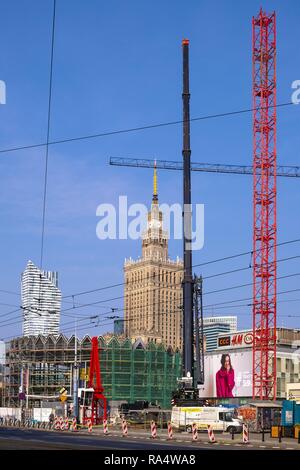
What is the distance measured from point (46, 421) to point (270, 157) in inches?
2184

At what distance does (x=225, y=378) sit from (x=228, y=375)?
2.73 feet

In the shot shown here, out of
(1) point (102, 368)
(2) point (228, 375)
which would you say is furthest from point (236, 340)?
(1) point (102, 368)

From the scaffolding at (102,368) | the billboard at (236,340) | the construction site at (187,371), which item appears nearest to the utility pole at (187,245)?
the construction site at (187,371)

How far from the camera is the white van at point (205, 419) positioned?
67.1 meters

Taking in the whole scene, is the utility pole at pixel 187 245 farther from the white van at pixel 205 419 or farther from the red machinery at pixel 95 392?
the red machinery at pixel 95 392

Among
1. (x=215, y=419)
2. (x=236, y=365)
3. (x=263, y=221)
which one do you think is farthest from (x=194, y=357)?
(x=236, y=365)

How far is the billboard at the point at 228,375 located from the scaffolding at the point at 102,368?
24118 millimetres

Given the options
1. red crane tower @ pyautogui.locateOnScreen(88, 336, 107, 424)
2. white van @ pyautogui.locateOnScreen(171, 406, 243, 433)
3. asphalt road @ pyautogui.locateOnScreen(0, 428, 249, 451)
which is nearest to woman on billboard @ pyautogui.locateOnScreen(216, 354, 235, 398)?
red crane tower @ pyautogui.locateOnScreen(88, 336, 107, 424)

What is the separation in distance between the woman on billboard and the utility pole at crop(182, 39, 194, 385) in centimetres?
6732

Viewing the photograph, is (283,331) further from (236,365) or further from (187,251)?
(187,251)

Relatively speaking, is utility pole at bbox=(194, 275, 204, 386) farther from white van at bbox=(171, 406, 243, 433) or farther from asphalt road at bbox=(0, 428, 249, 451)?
asphalt road at bbox=(0, 428, 249, 451)

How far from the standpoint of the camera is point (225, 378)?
14250cm
